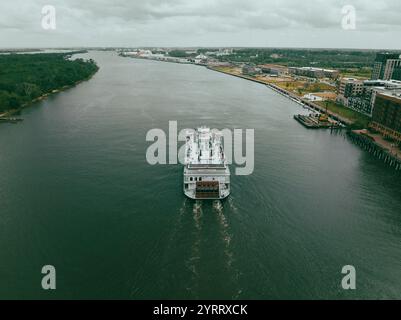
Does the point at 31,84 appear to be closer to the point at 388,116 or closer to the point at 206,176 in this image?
the point at 206,176

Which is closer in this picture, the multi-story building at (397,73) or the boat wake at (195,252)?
the boat wake at (195,252)

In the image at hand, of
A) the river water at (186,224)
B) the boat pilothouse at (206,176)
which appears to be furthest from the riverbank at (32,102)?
the boat pilothouse at (206,176)

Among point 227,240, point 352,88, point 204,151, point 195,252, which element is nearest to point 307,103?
point 352,88

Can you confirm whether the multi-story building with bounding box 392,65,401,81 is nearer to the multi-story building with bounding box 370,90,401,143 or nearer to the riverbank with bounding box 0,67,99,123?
the multi-story building with bounding box 370,90,401,143

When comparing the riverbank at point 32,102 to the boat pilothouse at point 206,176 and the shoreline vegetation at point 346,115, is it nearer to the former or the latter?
the boat pilothouse at point 206,176

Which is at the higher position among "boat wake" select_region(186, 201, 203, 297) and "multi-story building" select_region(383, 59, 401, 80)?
"multi-story building" select_region(383, 59, 401, 80)

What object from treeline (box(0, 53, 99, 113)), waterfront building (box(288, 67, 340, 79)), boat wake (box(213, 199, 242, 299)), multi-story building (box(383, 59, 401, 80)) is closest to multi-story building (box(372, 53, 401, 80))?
multi-story building (box(383, 59, 401, 80))
